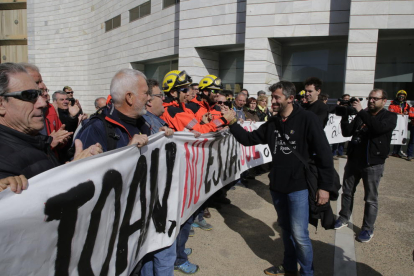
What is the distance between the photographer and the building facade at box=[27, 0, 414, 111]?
12.8m

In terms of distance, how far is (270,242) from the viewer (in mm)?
4004

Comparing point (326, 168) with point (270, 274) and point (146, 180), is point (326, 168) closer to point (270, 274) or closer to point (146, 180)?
point (270, 274)

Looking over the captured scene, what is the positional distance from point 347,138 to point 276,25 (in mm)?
7636

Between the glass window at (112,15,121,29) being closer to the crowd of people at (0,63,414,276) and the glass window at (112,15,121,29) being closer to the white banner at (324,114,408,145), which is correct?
the white banner at (324,114,408,145)

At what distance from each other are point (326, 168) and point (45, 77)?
35.1 metres

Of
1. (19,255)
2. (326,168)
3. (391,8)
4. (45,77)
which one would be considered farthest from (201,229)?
(45,77)

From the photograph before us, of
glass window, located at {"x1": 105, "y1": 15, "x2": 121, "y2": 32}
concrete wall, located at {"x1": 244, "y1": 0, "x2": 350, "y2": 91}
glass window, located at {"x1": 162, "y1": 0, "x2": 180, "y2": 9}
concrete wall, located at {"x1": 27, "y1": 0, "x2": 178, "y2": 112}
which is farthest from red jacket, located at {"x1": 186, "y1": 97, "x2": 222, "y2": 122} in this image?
glass window, located at {"x1": 105, "y1": 15, "x2": 121, "y2": 32}

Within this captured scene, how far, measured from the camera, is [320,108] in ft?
15.8

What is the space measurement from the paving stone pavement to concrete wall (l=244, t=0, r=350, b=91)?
34.2 ft

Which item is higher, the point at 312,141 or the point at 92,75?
the point at 92,75

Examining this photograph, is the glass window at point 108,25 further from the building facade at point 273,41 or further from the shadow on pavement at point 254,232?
the shadow on pavement at point 254,232

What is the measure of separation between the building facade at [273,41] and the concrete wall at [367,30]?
1.5 inches

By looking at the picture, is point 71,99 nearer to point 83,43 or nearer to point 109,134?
point 109,134

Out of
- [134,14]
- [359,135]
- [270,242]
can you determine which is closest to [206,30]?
[134,14]
